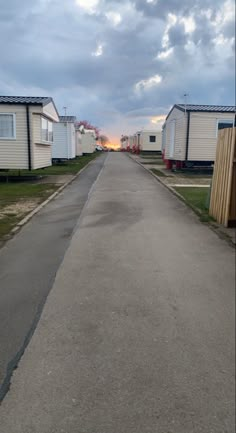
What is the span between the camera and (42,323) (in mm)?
3660

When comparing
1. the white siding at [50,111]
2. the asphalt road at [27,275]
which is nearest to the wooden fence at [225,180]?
the asphalt road at [27,275]

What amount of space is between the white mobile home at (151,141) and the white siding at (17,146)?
3623 centimetres

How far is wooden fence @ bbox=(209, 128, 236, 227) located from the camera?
25.2ft

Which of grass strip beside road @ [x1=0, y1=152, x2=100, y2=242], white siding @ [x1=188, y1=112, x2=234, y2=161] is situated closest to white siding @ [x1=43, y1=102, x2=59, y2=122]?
grass strip beside road @ [x1=0, y1=152, x2=100, y2=242]

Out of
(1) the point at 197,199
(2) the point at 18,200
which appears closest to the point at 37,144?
(2) the point at 18,200

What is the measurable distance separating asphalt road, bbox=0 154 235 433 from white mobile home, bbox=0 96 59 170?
35.2 feet

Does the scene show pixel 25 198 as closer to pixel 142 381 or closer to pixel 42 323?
pixel 42 323

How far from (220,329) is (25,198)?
352 inches

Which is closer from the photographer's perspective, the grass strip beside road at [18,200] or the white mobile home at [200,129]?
the grass strip beside road at [18,200]

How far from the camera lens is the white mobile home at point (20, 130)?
51.0ft

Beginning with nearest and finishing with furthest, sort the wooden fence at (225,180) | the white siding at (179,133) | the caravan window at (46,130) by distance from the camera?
the wooden fence at (225,180) → the caravan window at (46,130) → the white siding at (179,133)

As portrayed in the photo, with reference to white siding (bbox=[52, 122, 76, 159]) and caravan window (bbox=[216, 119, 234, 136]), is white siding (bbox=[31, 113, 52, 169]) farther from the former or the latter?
white siding (bbox=[52, 122, 76, 159])

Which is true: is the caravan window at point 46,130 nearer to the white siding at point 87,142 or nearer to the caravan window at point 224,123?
the caravan window at point 224,123

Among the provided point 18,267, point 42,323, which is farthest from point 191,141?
point 42,323
